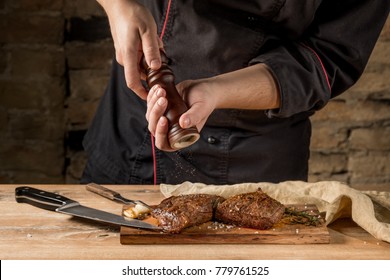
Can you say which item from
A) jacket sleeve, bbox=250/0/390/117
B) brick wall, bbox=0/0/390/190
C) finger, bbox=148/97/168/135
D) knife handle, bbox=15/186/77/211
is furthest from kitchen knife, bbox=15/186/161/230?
brick wall, bbox=0/0/390/190

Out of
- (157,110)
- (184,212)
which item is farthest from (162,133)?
(184,212)

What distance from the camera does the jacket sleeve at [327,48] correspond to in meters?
1.80

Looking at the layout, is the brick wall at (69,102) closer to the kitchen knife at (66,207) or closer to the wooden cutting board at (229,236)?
the kitchen knife at (66,207)

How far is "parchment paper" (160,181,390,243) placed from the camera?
1479 millimetres

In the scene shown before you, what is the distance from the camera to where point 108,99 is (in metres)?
2.10

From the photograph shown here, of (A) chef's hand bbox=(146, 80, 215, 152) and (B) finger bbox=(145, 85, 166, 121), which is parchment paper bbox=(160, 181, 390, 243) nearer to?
(A) chef's hand bbox=(146, 80, 215, 152)

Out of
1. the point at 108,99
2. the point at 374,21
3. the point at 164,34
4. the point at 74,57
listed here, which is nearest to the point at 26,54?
the point at 74,57

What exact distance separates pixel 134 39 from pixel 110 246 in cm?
46

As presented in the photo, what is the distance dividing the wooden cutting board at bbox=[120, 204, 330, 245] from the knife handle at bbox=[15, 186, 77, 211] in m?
0.20

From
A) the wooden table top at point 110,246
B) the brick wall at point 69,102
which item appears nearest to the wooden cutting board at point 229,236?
the wooden table top at point 110,246

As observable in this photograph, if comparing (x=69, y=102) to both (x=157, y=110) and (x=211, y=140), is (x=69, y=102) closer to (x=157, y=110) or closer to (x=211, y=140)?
(x=211, y=140)

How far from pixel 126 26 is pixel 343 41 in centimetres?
61

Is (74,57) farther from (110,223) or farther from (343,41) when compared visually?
(110,223)

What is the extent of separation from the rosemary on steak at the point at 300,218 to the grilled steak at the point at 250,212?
0.03 m
